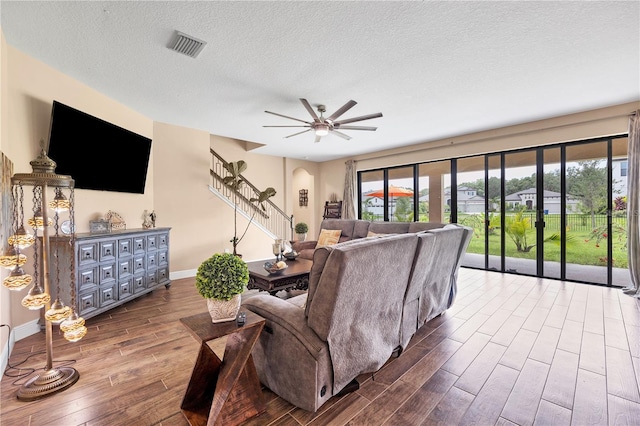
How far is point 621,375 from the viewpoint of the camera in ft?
6.65

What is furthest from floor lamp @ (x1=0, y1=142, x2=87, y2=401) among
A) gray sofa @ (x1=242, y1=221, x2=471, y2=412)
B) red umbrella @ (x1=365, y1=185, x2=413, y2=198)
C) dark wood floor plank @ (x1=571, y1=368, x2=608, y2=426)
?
red umbrella @ (x1=365, y1=185, x2=413, y2=198)

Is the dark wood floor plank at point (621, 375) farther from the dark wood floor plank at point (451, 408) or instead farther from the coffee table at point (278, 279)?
the coffee table at point (278, 279)

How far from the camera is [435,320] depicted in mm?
3107

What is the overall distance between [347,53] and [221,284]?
2.42 meters

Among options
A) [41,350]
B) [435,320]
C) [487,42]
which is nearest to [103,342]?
[41,350]

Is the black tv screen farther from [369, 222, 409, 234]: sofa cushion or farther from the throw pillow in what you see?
[369, 222, 409, 234]: sofa cushion

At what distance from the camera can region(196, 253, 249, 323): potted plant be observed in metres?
1.47

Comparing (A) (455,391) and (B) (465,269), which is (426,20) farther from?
(B) (465,269)

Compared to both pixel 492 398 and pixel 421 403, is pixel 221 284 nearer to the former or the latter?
pixel 421 403

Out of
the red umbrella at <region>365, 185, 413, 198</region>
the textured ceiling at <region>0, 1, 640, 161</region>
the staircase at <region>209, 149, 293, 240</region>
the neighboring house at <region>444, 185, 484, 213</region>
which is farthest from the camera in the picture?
the red umbrella at <region>365, 185, 413, 198</region>

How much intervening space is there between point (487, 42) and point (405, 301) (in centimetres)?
248

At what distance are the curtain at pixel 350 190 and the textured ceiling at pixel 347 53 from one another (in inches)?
132

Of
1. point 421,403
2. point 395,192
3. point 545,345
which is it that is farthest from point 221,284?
point 395,192

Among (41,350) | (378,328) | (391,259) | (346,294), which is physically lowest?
(41,350)
